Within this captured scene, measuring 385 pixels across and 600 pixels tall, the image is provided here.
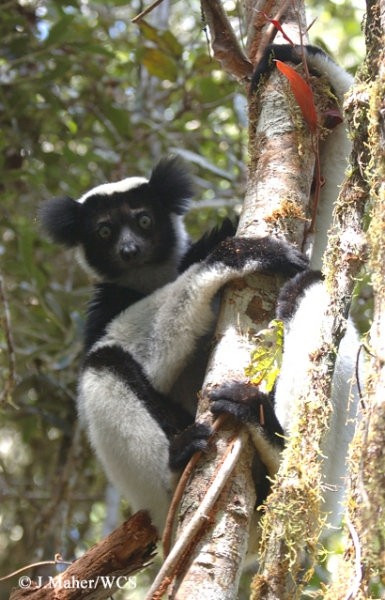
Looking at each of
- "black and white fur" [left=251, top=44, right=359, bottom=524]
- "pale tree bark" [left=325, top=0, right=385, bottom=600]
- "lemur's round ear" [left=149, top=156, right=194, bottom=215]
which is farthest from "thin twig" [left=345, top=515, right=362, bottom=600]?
"lemur's round ear" [left=149, top=156, right=194, bottom=215]

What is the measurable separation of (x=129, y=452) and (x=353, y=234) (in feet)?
5.54

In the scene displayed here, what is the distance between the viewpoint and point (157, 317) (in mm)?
3949

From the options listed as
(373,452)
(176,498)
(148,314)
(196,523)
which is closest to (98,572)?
(176,498)

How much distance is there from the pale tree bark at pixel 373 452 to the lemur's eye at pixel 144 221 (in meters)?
2.74

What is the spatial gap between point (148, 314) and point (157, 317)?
0.19 meters

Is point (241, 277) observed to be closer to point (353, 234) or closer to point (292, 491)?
point (353, 234)

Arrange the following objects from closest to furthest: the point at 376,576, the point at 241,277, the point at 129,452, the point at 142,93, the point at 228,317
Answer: the point at 376,576 → the point at 228,317 → the point at 241,277 → the point at 129,452 → the point at 142,93

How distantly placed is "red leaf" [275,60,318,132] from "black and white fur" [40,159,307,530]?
0.62 metres

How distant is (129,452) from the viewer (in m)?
3.67

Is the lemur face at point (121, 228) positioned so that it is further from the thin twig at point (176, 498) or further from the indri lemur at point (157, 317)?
the thin twig at point (176, 498)

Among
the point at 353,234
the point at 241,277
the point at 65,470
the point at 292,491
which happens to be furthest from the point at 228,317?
the point at 65,470

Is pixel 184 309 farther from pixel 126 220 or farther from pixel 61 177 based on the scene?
pixel 61 177

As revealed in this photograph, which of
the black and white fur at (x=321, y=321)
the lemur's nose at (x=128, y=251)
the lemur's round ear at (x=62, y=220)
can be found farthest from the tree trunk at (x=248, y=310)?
the lemur's round ear at (x=62, y=220)

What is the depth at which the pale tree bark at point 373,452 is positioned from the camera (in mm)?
1792
